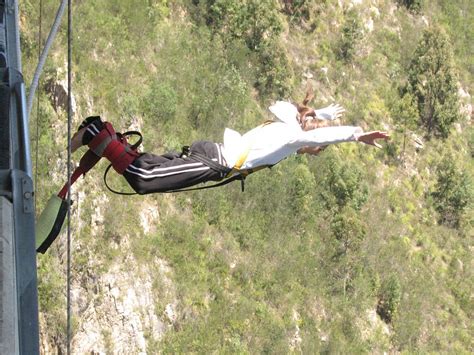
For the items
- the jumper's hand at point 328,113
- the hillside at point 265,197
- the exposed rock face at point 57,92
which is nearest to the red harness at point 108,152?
the jumper's hand at point 328,113

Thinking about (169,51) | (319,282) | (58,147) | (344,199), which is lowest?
(319,282)

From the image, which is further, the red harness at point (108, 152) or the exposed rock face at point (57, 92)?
the exposed rock face at point (57, 92)

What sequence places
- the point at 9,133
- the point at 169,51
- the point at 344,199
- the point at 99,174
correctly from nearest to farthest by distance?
1. the point at 9,133
2. the point at 99,174
3. the point at 169,51
4. the point at 344,199

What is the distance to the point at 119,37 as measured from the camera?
45.1 ft

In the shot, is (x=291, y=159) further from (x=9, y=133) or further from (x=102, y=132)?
(x=9, y=133)

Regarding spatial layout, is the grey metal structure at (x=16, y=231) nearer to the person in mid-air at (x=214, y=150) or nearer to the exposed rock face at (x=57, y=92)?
the person in mid-air at (x=214, y=150)

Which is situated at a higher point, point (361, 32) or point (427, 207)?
point (361, 32)

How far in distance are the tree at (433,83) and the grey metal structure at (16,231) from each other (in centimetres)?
1857

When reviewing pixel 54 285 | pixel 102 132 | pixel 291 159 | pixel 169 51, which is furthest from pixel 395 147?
pixel 102 132

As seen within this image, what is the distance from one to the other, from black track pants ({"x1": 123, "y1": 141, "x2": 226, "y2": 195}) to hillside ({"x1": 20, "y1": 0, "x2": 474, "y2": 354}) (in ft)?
20.9

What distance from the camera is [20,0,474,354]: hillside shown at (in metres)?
11.4

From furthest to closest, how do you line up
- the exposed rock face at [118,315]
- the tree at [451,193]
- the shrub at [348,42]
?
the shrub at [348,42] < the tree at [451,193] < the exposed rock face at [118,315]

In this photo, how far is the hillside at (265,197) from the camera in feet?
37.4

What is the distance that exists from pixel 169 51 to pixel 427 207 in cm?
816
